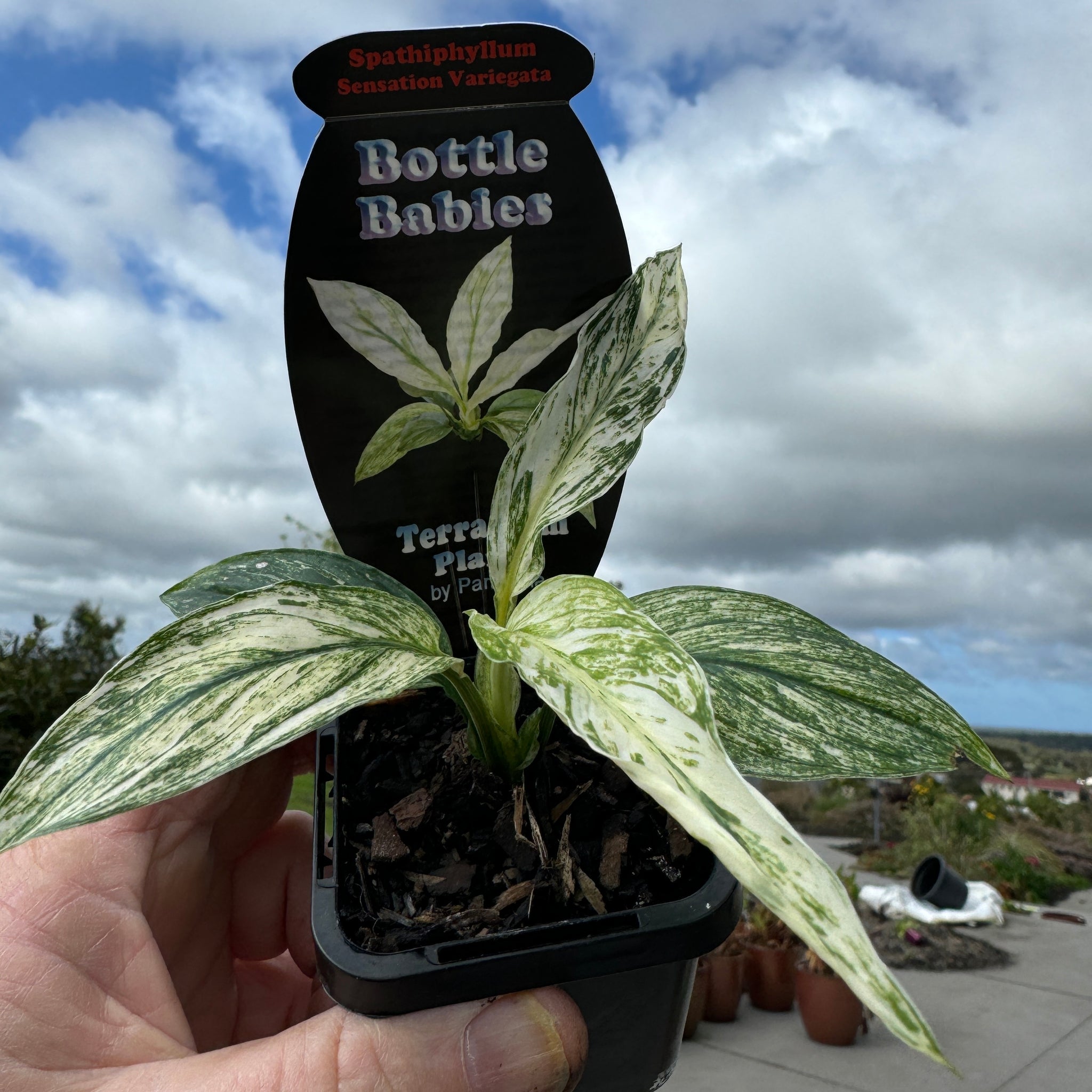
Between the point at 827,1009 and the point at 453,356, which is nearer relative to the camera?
the point at 453,356

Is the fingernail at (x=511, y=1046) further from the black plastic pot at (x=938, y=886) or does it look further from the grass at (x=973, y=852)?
the grass at (x=973, y=852)

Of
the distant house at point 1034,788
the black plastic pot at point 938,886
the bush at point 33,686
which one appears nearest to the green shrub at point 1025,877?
the distant house at point 1034,788

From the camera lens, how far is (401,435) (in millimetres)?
597

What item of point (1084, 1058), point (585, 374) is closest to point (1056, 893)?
point (1084, 1058)

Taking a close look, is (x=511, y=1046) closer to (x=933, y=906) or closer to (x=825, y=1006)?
(x=825, y=1006)

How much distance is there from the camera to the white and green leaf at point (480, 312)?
56 centimetres

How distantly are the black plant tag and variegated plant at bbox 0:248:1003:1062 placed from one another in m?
0.01

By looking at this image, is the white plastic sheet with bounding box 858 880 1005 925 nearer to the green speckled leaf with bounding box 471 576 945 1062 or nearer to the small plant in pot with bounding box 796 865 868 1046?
the small plant in pot with bounding box 796 865 868 1046

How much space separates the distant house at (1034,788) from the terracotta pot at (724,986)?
2928 mm

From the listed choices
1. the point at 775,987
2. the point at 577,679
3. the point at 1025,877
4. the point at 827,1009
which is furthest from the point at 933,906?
the point at 577,679

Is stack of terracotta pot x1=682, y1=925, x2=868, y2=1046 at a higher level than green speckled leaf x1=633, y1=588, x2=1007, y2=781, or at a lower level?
lower

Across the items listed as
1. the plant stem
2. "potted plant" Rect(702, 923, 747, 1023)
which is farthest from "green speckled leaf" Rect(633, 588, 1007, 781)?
"potted plant" Rect(702, 923, 747, 1023)

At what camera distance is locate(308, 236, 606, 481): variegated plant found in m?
0.56

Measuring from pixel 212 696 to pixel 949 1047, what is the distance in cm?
311
